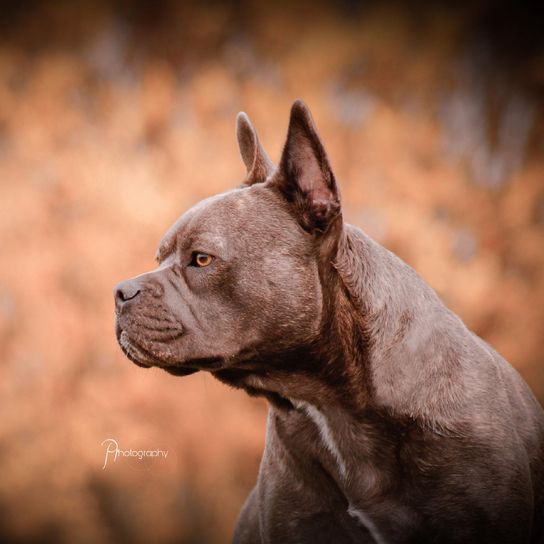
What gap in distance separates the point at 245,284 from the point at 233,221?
0.95 ft

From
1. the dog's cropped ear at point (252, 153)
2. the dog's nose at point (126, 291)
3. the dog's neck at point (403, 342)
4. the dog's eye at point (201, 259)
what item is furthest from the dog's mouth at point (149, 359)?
the dog's cropped ear at point (252, 153)

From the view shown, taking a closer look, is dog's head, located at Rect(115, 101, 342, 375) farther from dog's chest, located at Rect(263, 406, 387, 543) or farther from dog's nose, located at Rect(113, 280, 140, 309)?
dog's chest, located at Rect(263, 406, 387, 543)

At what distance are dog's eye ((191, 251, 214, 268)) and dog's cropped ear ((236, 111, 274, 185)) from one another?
2.07ft

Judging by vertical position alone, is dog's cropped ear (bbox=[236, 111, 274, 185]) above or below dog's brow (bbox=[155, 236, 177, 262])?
above

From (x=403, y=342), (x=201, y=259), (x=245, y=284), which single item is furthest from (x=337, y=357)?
(x=201, y=259)

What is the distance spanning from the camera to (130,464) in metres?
5.43

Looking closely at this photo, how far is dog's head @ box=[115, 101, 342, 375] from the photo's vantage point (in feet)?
8.93

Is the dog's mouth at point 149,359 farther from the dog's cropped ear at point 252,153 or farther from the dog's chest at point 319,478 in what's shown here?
the dog's cropped ear at point 252,153

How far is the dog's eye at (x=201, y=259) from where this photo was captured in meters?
2.78

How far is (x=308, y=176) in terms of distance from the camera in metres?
2.81

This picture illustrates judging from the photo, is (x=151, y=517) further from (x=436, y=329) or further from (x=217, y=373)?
(x=436, y=329)

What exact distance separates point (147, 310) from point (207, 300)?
249 mm
